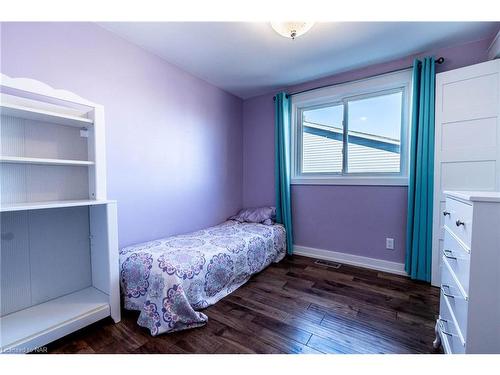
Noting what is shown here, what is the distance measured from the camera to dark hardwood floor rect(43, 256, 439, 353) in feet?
4.15

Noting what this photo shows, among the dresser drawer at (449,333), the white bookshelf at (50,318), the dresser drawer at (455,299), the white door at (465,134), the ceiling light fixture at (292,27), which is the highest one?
the ceiling light fixture at (292,27)

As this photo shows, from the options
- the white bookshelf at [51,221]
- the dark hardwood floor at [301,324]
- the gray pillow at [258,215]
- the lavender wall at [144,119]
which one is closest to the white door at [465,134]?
the dark hardwood floor at [301,324]

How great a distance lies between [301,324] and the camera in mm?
1487

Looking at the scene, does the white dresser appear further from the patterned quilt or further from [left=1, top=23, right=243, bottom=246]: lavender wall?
[left=1, top=23, right=243, bottom=246]: lavender wall

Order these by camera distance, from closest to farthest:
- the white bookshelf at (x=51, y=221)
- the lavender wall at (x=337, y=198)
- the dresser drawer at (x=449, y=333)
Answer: the dresser drawer at (x=449, y=333) → the white bookshelf at (x=51, y=221) → the lavender wall at (x=337, y=198)

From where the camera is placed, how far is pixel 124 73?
6.14 ft

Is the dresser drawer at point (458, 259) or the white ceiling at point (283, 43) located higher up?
the white ceiling at point (283, 43)

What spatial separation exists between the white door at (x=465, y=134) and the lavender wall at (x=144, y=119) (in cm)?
237

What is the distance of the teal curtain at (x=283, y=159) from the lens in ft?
9.24

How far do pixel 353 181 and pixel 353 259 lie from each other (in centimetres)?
95

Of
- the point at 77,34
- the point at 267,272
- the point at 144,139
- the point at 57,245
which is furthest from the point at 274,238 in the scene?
the point at 77,34

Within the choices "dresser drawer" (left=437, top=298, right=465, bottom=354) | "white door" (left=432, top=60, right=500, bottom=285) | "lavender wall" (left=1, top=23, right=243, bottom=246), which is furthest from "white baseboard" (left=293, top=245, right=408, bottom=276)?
"lavender wall" (left=1, top=23, right=243, bottom=246)

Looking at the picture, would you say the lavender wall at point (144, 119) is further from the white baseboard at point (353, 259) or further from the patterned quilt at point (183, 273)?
the white baseboard at point (353, 259)

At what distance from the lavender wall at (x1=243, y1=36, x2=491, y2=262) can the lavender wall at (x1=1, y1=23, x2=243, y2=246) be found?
0.43 metres
